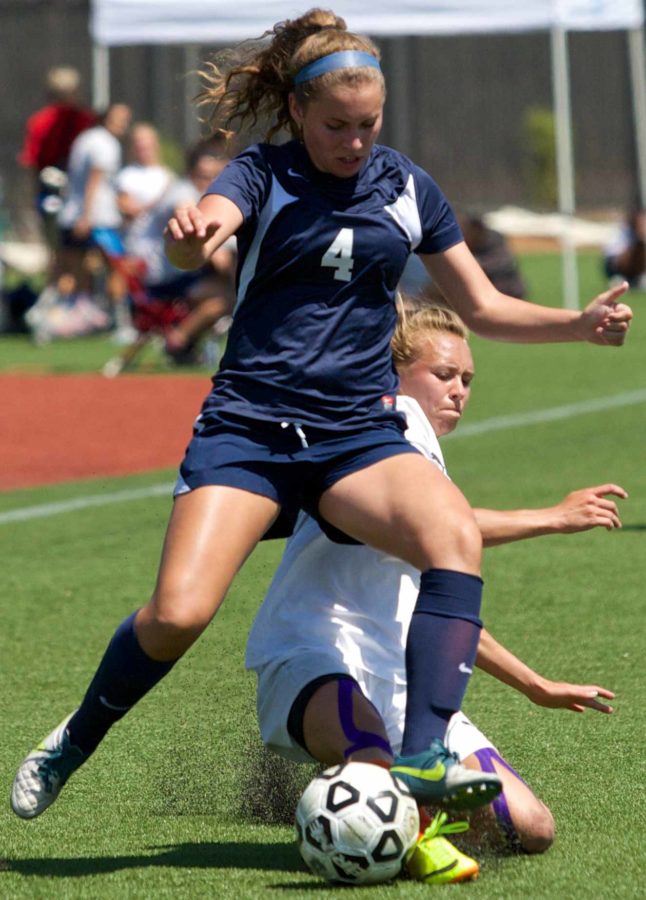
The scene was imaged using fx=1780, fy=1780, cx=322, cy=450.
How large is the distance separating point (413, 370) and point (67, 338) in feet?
46.1

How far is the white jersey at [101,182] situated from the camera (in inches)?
664

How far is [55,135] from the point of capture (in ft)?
58.0

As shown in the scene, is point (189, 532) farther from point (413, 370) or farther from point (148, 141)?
point (148, 141)

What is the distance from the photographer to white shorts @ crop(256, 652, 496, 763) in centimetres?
389

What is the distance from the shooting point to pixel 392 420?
13.3ft

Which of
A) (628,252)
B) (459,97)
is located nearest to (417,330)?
(628,252)

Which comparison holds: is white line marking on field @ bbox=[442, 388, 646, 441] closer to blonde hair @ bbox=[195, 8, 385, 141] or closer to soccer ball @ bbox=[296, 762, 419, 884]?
blonde hair @ bbox=[195, 8, 385, 141]

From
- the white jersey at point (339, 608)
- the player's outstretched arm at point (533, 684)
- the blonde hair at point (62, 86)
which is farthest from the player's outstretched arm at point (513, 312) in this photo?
the blonde hair at point (62, 86)

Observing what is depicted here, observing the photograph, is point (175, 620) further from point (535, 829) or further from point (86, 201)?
point (86, 201)

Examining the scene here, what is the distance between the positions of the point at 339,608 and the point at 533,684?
47 centimetres

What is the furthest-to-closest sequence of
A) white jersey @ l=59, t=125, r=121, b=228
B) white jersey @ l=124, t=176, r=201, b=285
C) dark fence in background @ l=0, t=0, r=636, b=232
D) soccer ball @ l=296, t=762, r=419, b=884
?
dark fence in background @ l=0, t=0, r=636, b=232, white jersey @ l=59, t=125, r=121, b=228, white jersey @ l=124, t=176, r=201, b=285, soccer ball @ l=296, t=762, r=419, b=884

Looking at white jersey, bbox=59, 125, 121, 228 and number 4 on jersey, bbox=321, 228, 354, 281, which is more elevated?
number 4 on jersey, bbox=321, 228, 354, 281

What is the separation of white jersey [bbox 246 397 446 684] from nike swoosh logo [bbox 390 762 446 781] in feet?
1.62

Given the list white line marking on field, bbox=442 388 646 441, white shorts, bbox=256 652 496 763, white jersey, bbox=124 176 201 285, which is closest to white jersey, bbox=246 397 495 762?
white shorts, bbox=256 652 496 763
